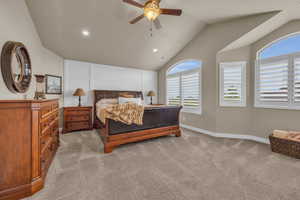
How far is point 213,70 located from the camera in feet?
12.2

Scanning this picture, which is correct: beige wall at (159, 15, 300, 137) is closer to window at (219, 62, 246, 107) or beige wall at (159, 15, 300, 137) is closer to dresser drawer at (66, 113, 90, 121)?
window at (219, 62, 246, 107)

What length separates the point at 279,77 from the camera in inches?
118

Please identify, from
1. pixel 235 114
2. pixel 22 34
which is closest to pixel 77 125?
pixel 22 34

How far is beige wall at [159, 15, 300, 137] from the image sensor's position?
299cm

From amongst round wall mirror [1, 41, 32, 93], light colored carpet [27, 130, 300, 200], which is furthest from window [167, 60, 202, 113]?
Result: round wall mirror [1, 41, 32, 93]

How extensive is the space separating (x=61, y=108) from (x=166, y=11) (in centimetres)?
422

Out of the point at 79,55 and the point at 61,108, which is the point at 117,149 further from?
the point at 79,55

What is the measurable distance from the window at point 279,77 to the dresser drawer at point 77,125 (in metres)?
5.12

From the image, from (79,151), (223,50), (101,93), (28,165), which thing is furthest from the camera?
(101,93)

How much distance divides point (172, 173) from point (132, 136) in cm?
132

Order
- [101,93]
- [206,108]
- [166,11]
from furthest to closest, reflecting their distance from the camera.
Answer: [101,93]
[206,108]
[166,11]

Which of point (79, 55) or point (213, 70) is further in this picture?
point (79, 55)

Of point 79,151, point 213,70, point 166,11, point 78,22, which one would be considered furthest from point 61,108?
point 213,70

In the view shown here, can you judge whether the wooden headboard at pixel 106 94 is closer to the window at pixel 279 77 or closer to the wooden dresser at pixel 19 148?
the wooden dresser at pixel 19 148
